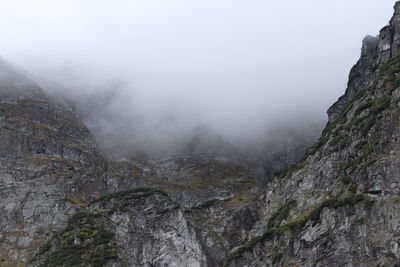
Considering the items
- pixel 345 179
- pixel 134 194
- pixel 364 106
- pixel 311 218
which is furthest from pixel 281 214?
pixel 134 194

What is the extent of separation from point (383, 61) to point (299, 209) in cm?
5862

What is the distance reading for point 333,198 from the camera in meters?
118

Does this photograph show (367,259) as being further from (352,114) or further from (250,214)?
(250,214)

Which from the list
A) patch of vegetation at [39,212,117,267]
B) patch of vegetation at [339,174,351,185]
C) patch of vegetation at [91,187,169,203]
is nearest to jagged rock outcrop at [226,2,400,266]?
patch of vegetation at [339,174,351,185]

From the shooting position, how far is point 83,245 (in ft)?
541

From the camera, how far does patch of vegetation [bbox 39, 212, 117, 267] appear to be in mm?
157125

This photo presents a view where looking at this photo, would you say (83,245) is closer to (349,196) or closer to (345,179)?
(345,179)

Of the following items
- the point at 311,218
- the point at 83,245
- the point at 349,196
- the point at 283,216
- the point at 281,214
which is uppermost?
the point at 83,245

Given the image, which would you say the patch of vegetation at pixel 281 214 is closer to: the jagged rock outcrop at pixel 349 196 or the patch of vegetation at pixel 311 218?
the jagged rock outcrop at pixel 349 196

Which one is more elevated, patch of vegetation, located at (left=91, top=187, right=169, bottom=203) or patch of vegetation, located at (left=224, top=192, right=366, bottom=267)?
patch of vegetation, located at (left=91, top=187, right=169, bottom=203)

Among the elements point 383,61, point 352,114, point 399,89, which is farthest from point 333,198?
point 383,61

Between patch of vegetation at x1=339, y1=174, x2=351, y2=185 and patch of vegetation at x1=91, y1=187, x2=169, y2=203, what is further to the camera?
patch of vegetation at x1=91, y1=187, x2=169, y2=203

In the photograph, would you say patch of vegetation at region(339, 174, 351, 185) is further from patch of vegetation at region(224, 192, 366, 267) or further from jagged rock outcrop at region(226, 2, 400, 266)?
patch of vegetation at region(224, 192, 366, 267)

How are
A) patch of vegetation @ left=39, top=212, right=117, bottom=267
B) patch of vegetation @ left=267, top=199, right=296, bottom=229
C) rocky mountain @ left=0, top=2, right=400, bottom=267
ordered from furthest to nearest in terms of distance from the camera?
1. patch of vegetation @ left=39, top=212, right=117, bottom=267
2. patch of vegetation @ left=267, top=199, right=296, bottom=229
3. rocky mountain @ left=0, top=2, right=400, bottom=267
